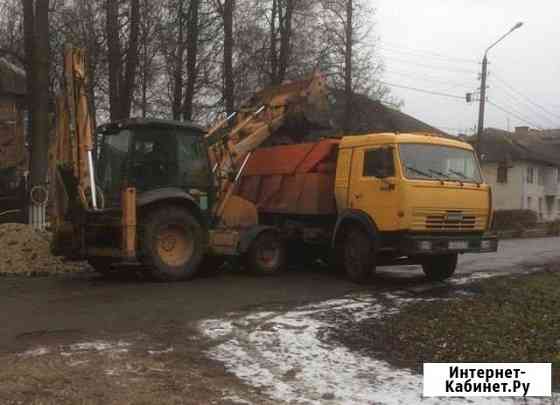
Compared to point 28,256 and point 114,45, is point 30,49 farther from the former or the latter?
point 28,256

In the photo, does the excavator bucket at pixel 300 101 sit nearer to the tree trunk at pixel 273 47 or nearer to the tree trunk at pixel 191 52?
the tree trunk at pixel 191 52

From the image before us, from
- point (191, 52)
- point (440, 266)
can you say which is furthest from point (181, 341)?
point (191, 52)

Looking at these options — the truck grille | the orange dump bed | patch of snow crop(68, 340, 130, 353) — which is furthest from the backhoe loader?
patch of snow crop(68, 340, 130, 353)

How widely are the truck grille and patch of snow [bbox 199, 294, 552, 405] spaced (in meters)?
3.05

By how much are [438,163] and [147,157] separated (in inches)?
200

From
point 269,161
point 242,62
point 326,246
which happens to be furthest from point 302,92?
point 242,62

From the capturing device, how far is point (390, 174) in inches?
468

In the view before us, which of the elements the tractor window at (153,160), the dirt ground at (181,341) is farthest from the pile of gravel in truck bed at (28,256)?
the tractor window at (153,160)

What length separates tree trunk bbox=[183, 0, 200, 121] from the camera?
2498cm

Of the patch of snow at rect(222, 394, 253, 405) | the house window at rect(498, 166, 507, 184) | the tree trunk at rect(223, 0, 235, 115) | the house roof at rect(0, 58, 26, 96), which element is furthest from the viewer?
the house window at rect(498, 166, 507, 184)

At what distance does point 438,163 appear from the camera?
40.0 feet

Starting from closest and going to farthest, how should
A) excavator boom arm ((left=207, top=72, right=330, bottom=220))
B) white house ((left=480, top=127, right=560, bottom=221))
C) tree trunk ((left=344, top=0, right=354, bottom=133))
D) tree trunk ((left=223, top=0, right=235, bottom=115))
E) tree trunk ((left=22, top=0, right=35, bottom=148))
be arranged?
1. excavator boom arm ((left=207, top=72, right=330, bottom=220))
2. tree trunk ((left=22, top=0, right=35, bottom=148))
3. tree trunk ((left=223, top=0, right=235, bottom=115))
4. tree trunk ((left=344, top=0, right=354, bottom=133))
5. white house ((left=480, top=127, right=560, bottom=221))

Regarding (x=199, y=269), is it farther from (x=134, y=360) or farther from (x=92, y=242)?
(x=134, y=360)

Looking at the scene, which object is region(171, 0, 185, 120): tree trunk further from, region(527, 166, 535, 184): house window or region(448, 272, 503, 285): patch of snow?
region(527, 166, 535, 184): house window
